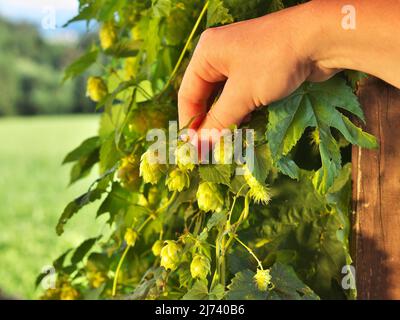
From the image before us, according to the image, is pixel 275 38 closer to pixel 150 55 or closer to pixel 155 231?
pixel 150 55

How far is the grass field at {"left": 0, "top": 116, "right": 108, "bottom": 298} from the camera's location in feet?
12.5

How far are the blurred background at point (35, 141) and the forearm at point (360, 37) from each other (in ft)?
1.54

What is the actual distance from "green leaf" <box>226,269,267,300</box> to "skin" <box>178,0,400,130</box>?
20 cm

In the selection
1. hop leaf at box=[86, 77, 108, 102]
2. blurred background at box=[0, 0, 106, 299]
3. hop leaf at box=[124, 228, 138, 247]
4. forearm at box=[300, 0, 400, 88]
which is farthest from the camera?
blurred background at box=[0, 0, 106, 299]

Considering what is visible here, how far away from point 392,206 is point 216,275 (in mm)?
248

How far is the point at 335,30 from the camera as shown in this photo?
2.71 feet

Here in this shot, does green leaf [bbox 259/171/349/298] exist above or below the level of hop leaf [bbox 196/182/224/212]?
below

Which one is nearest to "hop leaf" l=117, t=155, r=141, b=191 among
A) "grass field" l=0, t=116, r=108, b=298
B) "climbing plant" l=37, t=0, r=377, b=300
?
"climbing plant" l=37, t=0, r=377, b=300

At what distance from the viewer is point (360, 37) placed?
822 millimetres

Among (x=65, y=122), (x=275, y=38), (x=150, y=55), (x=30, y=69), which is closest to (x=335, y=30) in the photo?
(x=275, y=38)

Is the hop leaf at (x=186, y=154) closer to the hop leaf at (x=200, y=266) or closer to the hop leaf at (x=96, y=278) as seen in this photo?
the hop leaf at (x=200, y=266)

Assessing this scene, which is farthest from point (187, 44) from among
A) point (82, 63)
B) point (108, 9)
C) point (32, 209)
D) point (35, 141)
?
point (35, 141)

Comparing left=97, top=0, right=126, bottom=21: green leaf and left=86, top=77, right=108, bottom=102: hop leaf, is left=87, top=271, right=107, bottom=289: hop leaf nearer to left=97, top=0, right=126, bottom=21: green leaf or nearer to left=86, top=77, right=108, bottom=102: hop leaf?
left=86, top=77, right=108, bottom=102: hop leaf

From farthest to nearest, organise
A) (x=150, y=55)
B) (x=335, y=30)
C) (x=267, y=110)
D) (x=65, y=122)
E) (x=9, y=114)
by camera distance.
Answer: (x=9, y=114)
(x=65, y=122)
(x=150, y=55)
(x=267, y=110)
(x=335, y=30)
